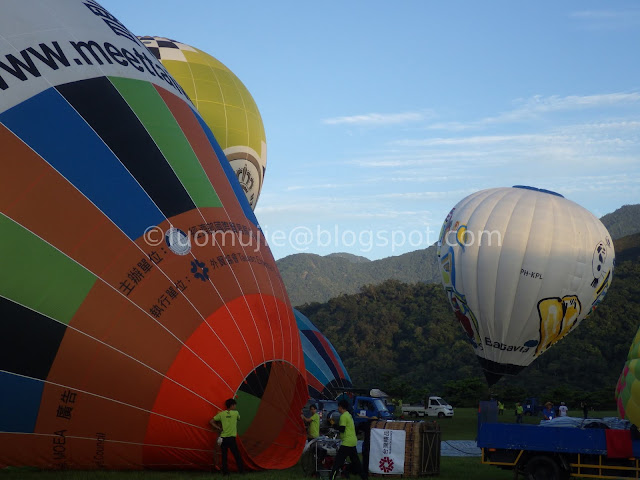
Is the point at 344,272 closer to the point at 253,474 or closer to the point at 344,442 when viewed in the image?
the point at 344,442

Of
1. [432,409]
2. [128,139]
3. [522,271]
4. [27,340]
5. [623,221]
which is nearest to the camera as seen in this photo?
[27,340]

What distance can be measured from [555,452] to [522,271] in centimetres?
981

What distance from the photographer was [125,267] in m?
8.38

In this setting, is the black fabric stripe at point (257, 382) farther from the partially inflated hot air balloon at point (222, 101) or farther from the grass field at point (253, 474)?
the partially inflated hot air balloon at point (222, 101)

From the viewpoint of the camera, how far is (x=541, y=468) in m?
10.1

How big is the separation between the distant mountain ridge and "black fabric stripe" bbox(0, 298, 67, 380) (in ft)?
466

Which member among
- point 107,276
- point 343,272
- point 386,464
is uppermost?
point 343,272

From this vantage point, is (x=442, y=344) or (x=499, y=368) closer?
(x=499, y=368)

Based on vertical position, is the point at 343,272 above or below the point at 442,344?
above

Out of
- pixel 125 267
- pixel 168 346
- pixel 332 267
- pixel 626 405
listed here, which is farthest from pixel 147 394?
pixel 332 267

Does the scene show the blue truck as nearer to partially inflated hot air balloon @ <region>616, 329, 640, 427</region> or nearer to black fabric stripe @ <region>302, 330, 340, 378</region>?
partially inflated hot air balloon @ <region>616, 329, 640, 427</region>

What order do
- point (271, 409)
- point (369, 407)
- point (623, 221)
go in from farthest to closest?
1. point (623, 221)
2. point (369, 407)
3. point (271, 409)

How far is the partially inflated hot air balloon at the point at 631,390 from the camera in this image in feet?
33.3

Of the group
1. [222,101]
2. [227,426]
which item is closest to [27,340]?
[227,426]
